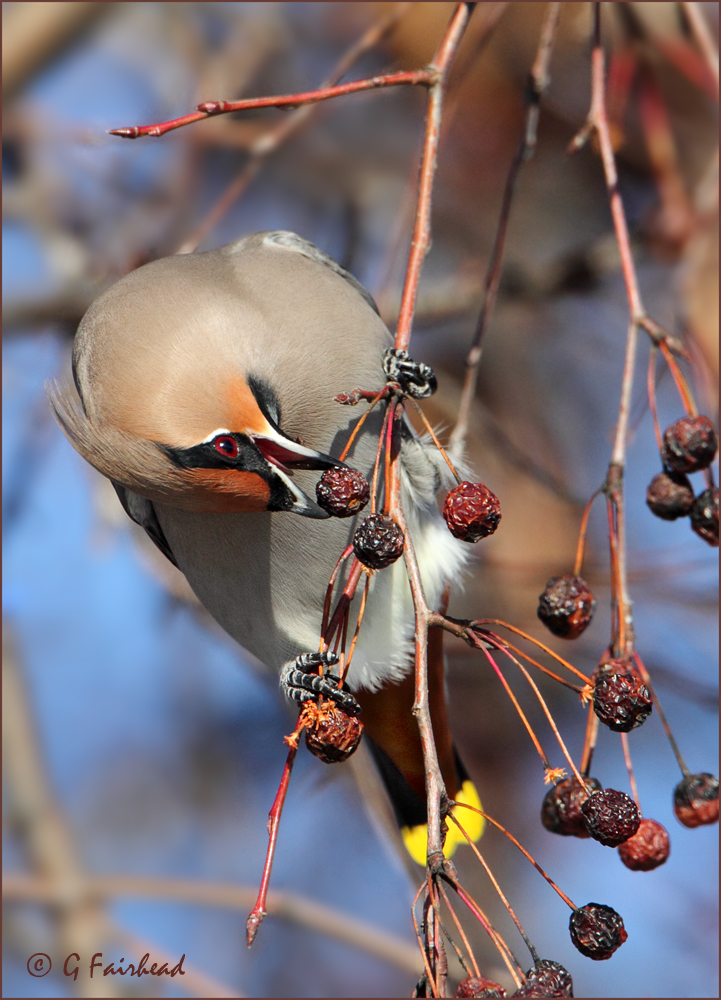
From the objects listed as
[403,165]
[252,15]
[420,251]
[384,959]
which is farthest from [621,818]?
[252,15]

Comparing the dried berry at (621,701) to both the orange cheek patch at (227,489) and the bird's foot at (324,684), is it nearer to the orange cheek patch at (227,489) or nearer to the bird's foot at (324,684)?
the bird's foot at (324,684)

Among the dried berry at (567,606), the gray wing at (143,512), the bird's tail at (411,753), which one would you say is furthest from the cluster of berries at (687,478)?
the gray wing at (143,512)

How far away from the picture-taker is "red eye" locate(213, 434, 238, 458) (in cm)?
167

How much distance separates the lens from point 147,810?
4.06 metres

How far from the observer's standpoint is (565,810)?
170cm

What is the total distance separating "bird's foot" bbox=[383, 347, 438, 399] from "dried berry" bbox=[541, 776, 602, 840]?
0.77 metres

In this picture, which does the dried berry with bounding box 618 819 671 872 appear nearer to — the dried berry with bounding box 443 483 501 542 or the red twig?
the dried berry with bounding box 443 483 501 542

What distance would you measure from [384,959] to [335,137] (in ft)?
9.26

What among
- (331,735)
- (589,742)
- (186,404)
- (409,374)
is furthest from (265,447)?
(589,742)

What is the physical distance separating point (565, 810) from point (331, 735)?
57 centimetres

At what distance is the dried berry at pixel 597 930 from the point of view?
4.35ft

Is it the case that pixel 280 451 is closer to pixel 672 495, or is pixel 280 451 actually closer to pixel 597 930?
pixel 672 495

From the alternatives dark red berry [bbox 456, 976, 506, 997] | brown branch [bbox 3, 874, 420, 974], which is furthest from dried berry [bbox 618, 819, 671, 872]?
brown branch [bbox 3, 874, 420, 974]

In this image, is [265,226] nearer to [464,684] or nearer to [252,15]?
[252,15]
